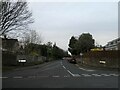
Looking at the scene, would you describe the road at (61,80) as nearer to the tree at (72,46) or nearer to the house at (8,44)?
the house at (8,44)

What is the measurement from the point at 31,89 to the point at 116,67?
25.9m

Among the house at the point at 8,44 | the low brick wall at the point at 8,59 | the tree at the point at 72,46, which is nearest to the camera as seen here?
the low brick wall at the point at 8,59

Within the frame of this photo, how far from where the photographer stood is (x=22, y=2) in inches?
1491

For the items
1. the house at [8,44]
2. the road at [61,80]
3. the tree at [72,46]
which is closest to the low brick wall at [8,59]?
the house at [8,44]

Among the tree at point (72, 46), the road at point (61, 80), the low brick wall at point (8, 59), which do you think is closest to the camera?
the road at point (61, 80)

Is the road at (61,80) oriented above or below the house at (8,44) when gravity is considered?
below

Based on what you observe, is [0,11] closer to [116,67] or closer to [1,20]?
[1,20]

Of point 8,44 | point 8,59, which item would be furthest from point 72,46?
point 8,59

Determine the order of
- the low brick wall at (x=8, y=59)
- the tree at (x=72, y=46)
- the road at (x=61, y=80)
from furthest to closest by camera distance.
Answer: the tree at (x=72, y=46), the low brick wall at (x=8, y=59), the road at (x=61, y=80)

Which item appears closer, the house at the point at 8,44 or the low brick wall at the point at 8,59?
the low brick wall at the point at 8,59

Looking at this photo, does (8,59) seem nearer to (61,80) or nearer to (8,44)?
(8,44)

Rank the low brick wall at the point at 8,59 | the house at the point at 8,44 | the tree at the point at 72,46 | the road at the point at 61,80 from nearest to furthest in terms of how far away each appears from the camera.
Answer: the road at the point at 61,80, the low brick wall at the point at 8,59, the house at the point at 8,44, the tree at the point at 72,46

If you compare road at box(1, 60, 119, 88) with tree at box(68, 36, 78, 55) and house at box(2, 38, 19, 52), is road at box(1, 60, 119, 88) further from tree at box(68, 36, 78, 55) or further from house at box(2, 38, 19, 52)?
tree at box(68, 36, 78, 55)

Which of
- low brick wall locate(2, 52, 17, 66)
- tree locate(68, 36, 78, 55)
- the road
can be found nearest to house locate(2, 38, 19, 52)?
low brick wall locate(2, 52, 17, 66)
